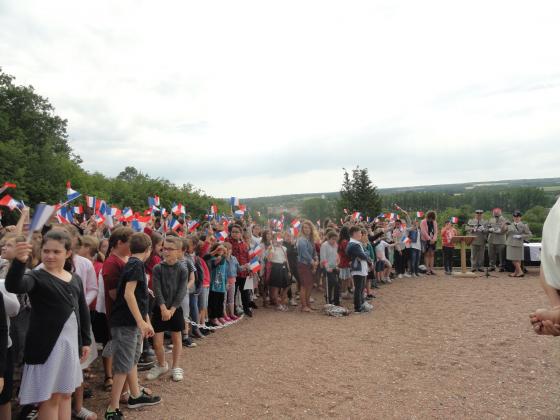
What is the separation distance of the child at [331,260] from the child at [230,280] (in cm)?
210

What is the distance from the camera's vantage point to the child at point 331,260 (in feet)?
32.0

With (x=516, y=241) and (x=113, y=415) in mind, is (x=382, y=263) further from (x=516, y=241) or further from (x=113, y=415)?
(x=113, y=415)

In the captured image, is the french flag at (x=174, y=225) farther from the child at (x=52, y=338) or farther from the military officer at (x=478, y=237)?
the military officer at (x=478, y=237)

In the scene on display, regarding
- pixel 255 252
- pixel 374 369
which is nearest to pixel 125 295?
pixel 374 369

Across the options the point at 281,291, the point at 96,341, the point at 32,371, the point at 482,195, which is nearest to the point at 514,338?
the point at 281,291

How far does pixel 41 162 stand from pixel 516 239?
28413 mm

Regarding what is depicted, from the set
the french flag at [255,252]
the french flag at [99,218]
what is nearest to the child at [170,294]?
the french flag at [99,218]

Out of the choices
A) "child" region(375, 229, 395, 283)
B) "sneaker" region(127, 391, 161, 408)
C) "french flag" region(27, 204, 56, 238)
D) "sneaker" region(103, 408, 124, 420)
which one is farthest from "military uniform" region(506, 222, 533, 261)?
"french flag" region(27, 204, 56, 238)

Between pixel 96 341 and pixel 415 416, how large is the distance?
402 centimetres

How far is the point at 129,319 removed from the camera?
4.34m

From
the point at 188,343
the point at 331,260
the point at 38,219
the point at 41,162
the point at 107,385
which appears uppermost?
the point at 41,162

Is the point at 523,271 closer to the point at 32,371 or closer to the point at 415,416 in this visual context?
the point at 415,416

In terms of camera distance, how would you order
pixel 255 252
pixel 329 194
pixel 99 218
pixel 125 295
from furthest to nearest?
pixel 329 194, pixel 255 252, pixel 99 218, pixel 125 295

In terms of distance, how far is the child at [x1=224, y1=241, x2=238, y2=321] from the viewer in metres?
8.73
